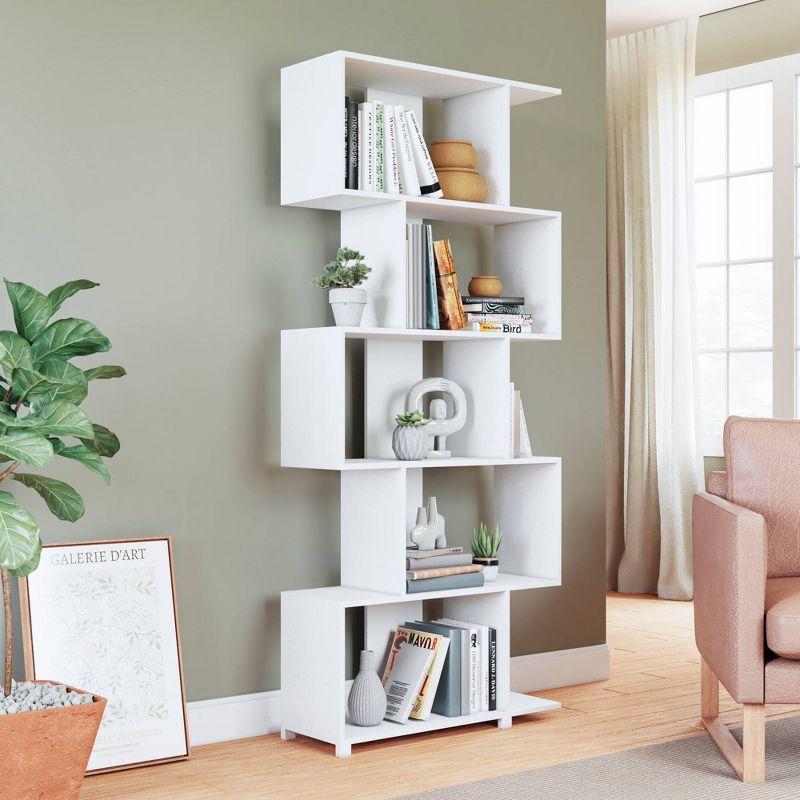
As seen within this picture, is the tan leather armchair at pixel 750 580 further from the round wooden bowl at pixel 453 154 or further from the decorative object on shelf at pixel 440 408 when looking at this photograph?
the round wooden bowl at pixel 453 154

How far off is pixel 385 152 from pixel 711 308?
3147 mm

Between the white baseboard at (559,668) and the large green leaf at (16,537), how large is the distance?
6.56 feet

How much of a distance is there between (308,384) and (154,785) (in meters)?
1.12

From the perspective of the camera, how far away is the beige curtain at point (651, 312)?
19.0 ft

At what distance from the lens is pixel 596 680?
4.11m

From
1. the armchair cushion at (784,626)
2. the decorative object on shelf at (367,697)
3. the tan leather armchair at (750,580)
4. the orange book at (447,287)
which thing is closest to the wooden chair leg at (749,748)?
the tan leather armchair at (750,580)

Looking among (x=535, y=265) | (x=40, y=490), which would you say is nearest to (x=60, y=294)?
(x=40, y=490)

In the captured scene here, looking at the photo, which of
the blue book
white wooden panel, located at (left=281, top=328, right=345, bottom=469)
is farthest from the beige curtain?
white wooden panel, located at (left=281, top=328, right=345, bottom=469)

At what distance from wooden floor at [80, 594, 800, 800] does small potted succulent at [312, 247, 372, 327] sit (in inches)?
47.0

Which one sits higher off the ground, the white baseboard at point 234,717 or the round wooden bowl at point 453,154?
the round wooden bowl at point 453,154

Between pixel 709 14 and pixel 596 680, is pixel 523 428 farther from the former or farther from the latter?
pixel 709 14

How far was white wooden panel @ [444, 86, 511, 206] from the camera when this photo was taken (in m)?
3.57

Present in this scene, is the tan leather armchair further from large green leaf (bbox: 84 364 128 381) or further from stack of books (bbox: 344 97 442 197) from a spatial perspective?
large green leaf (bbox: 84 364 128 381)

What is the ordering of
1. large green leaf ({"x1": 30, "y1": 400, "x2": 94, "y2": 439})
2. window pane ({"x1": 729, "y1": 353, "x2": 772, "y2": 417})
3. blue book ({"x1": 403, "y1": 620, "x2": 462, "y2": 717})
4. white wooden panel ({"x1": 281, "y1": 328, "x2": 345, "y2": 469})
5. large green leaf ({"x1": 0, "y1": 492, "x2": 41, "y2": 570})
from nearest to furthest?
→ large green leaf ({"x1": 0, "y1": 492, "x2": 41, "y2": 570}) → large green leaf ({"x1": 30, "y1": 400, "x2": 94, "y2": 439}) → white wooden panel ({"x1": 281, "y1": 328, "x2": 345, "y2": 469}) → blue book ({"x1": 403, "y1": 620, "x2": 462, "y2": 717}) → window pane ({"x1": 729, "y1": 353, "x2": 772, "y2": 417})
